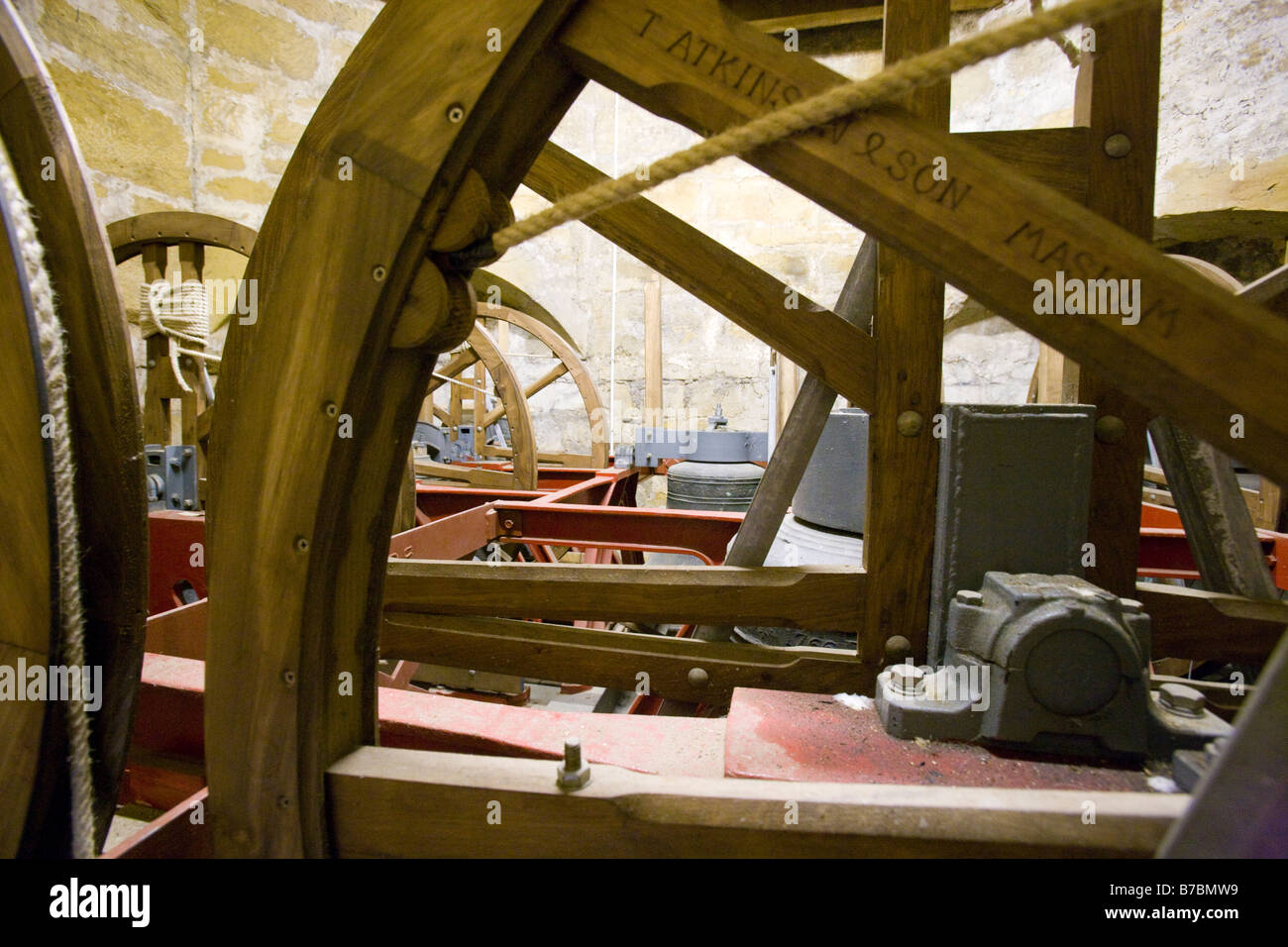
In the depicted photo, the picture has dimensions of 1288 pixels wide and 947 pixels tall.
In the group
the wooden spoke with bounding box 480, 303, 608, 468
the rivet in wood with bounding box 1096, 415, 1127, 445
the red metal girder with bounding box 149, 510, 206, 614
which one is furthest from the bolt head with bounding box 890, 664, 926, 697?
the wooden spoke with bounding box 480, 303, 608, 468

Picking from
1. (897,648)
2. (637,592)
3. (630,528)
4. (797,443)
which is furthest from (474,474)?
(897,648)

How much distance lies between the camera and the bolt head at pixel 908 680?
2.71 ft

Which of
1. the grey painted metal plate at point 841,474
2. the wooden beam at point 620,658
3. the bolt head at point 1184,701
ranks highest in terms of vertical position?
the grey painted metal plate at point 841,474

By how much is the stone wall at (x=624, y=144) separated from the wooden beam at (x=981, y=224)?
4.81 meters

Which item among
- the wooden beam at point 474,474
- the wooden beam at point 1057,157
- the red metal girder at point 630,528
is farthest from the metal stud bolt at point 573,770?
the wooden beam at point 474,474

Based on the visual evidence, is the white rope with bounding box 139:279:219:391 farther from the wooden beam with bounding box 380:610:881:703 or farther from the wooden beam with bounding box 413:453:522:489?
the wooden beam with bounding box 413:453:522:489

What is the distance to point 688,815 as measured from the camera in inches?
24.0

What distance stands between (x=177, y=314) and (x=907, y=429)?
8.66 ft

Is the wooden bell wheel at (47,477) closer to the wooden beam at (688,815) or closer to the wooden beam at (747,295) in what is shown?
the wooden beam at (688,815)

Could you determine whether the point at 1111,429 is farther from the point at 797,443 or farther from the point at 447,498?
the point at 447,498

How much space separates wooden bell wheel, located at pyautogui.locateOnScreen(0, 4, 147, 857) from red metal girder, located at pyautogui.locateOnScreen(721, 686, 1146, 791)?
2.50 ft

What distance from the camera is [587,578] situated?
1341 mm

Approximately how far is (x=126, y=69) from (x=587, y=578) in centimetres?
521
